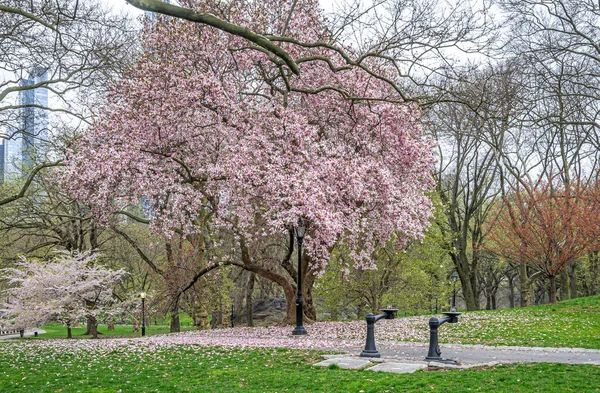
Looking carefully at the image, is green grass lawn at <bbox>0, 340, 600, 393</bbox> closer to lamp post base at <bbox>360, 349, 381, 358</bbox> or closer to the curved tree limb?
lamp post base at <bbox>360, 349, 381, 358</bbox>

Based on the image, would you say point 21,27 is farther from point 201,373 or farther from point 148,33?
point 201,373

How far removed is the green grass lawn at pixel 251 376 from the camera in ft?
23.3

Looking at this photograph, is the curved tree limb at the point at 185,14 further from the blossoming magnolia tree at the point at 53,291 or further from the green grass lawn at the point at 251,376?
the blossoming magnolia tree at the point at 53,291

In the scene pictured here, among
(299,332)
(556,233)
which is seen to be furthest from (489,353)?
(556,233)

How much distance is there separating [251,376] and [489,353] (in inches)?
189

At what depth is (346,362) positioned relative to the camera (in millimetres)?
9086

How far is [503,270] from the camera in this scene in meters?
37.6

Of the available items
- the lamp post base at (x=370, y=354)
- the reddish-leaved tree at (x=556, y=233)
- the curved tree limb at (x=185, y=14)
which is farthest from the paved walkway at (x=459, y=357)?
the reddish-leaved tree at (x=556, y=233)

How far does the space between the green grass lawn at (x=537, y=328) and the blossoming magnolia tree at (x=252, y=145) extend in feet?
10.8

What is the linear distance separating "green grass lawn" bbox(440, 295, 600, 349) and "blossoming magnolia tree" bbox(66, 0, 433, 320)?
130 inches

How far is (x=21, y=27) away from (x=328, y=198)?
996 cm

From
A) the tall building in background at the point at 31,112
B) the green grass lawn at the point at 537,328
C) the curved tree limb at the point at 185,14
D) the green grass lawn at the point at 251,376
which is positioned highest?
the tall building in background at the point at 31,112

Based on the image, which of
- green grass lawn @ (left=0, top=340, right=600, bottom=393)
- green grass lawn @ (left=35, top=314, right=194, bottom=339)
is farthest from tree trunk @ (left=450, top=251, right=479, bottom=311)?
green grass lawn @ (left=0, top=340, right=600, bottom=393)

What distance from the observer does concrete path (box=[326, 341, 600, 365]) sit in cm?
908
